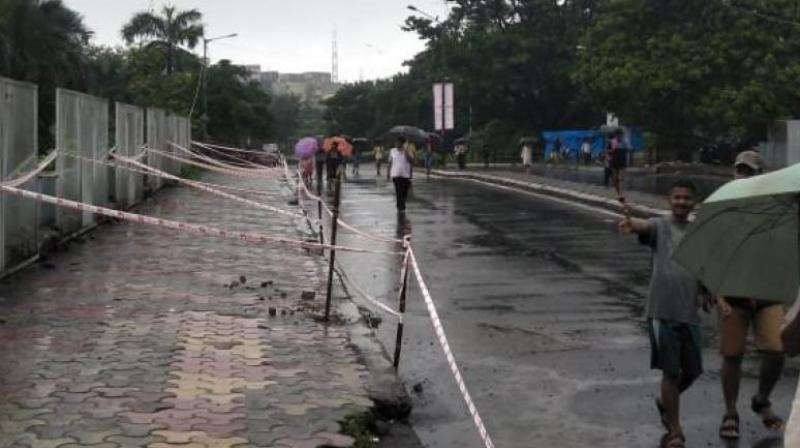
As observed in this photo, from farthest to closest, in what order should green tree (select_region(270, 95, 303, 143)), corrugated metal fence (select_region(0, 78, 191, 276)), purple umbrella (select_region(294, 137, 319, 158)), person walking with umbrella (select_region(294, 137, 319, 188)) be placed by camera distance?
green tree (select_region(270, 95, 303, 143)) < person walking with umbrella (select_region(294, 137, 319, 188)) < purple umbrella (select_region(294, 137, 319, 158)) < corrugated metal fence (select_region(0, 78, 191, 276))

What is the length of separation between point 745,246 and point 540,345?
376 centimetres

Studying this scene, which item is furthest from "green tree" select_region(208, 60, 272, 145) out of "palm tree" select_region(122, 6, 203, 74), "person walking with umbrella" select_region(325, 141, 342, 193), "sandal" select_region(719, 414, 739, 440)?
"sandal" select_region(719, 414, 739, 440)

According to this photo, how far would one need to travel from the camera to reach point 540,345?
8.14 meters

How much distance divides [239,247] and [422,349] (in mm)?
6457

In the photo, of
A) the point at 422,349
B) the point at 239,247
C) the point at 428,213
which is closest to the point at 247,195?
the point at 428,213

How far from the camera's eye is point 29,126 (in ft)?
37.2

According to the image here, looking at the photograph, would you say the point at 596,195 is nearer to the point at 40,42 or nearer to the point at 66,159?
the point at 66,159

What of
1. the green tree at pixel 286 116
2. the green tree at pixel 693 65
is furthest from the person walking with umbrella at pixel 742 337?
the green tree at pixel 286 116

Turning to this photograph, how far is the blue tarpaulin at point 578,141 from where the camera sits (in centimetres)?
5328

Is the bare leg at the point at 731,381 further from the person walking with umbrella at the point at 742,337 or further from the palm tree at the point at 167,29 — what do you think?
the palm tree at the point at 167,29

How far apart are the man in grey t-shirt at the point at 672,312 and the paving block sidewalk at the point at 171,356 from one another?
1751 mm

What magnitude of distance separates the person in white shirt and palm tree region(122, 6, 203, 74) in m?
49.5

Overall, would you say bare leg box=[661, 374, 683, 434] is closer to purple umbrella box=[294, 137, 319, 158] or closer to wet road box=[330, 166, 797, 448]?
wet road box=[330, 166, 797, 448]

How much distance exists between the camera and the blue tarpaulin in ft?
175
